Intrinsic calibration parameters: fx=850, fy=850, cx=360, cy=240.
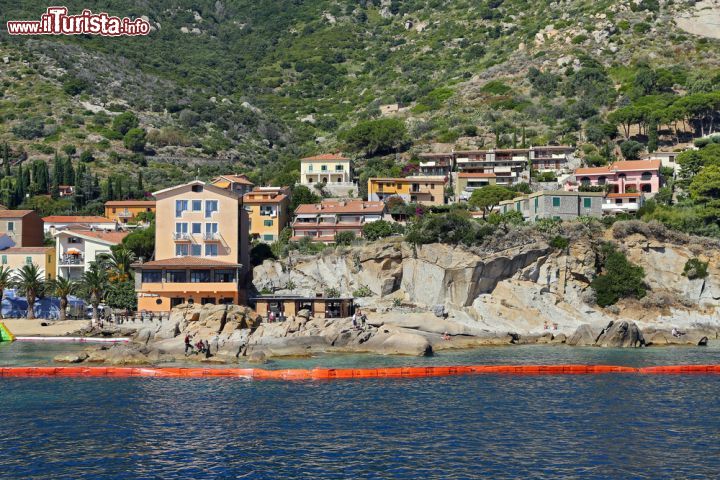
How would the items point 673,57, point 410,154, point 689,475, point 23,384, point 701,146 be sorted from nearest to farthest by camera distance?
1. point 689,475
2. point 23,384
3. point 701,146
4. point 410,154
5. point 673,57

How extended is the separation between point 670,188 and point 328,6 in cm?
13040

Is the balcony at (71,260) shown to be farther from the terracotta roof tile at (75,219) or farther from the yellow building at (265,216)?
the yellow building at (265,216)

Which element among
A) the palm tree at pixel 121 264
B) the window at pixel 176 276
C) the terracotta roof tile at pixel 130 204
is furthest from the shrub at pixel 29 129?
the window at pixel 176 276

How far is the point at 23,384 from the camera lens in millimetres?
41094

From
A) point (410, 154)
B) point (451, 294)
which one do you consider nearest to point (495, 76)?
point (410, 154)

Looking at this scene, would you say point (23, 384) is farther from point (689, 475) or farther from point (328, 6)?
point (328, 6)

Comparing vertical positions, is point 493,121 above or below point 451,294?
above

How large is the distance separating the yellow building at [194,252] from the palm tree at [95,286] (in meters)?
3.31

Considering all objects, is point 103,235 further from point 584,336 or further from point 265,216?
point 584,336

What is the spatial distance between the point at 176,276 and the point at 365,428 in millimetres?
31892

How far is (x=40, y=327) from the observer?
6072cm

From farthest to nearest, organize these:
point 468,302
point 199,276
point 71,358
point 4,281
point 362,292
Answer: point 362,292 < point 4,281 < point 468,302 < point 199,276 < point 71,358

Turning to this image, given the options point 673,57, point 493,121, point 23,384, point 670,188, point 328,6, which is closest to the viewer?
point 23,384

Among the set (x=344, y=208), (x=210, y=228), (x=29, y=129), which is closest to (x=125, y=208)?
(x=344, y=208)
